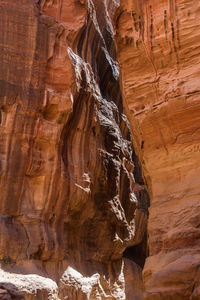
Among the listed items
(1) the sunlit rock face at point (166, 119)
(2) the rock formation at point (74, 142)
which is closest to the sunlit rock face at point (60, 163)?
(2) the rock formation at point (74, 142)

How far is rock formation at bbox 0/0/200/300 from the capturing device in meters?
8.73

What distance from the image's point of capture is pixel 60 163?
1836 cm

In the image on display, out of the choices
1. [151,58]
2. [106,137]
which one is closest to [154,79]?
[151,58]

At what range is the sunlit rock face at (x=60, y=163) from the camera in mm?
16938

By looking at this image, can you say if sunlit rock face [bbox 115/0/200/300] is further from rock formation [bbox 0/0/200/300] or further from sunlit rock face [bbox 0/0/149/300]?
sunlit rock face [bbox 0/0/149/300]

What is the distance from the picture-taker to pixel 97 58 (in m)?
22.4

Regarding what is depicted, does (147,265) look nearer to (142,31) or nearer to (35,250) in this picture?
(142,31)

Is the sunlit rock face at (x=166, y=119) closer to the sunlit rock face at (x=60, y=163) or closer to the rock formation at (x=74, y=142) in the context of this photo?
the rock formation at (x=74, y=142)

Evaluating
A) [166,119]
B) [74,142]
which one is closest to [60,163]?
[74,142]

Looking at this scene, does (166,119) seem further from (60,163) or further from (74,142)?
(74,142)

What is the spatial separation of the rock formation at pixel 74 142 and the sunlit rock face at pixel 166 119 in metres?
0.04

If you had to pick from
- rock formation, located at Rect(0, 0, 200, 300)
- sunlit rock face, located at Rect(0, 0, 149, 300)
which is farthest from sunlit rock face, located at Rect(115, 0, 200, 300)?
sunlit rock face, located at Rect(0, 0, 149, 300)

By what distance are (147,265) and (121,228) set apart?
1367cm

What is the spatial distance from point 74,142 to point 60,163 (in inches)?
58.5
